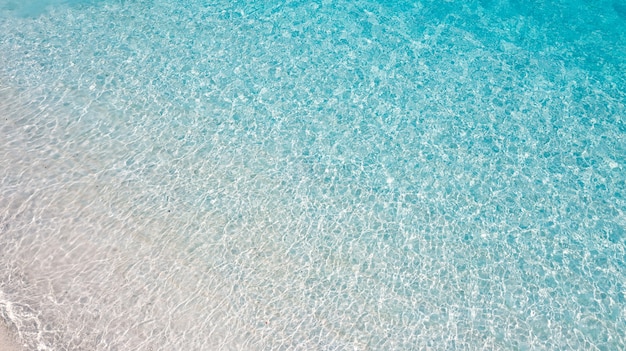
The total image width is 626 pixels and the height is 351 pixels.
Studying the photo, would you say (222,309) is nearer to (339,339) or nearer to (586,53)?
(339,339)

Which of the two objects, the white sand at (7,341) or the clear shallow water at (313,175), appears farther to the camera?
the clear shallow water at (313,175)

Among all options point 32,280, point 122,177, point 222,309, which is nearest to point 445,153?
point 222,309

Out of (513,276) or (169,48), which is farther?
(169,48)

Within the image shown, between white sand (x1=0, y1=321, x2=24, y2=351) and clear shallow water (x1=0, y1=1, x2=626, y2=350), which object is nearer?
white sand (x1=0, y1=321, x2=24, y2=351)

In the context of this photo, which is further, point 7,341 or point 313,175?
point 313,175

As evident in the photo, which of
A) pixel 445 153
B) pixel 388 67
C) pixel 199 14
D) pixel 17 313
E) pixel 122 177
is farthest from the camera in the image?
pixel 199 14
